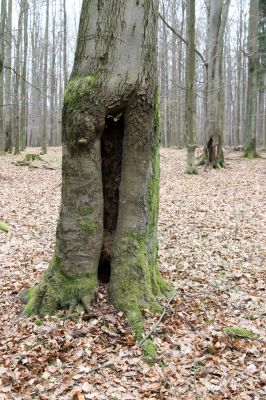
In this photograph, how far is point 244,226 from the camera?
7418 millimetres

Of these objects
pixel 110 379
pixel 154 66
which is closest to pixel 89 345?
pixel 110 379

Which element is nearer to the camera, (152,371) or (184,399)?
(184,399)

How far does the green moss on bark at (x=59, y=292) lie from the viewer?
3717 millimetres

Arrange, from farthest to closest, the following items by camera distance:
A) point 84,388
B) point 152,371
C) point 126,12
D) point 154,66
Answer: point 154,66, point 126,12, point 152,371, point 84,388

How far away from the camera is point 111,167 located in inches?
155

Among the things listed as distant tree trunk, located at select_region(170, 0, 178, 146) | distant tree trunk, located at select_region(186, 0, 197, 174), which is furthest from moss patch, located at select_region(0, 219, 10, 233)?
distant tree trunk, located at select_region(170, 0, 178, 146)

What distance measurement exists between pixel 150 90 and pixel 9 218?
5.70m

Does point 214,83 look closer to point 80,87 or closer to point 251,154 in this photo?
point 251,154

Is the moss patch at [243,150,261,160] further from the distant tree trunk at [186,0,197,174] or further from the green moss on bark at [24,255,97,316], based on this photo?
the green moss on bark at [24,255,97,316]

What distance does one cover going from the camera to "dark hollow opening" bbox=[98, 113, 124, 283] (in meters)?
3.82

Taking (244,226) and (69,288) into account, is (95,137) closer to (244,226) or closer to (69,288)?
(69,288)

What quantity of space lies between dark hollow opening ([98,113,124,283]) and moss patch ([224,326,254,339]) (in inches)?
57.0

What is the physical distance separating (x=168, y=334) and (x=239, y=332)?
0.80 meters

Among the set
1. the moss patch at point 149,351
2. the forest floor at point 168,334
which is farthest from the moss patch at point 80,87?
the moss patch at point 149,351
